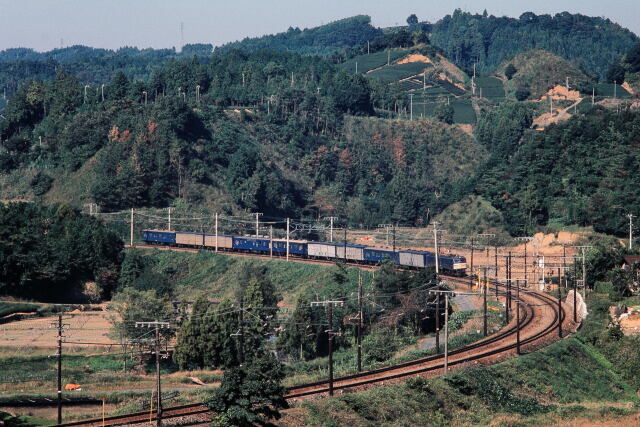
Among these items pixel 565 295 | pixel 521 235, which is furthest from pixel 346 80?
pixel 565 295

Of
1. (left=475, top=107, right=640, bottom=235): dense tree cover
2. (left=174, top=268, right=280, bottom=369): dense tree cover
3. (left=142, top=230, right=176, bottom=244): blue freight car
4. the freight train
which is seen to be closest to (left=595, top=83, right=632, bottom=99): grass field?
(left=475, top=107, right=640, bottom=235): dense tree cover

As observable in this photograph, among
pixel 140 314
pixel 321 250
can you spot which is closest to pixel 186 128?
pixel 321 250

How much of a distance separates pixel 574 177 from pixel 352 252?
114 ft

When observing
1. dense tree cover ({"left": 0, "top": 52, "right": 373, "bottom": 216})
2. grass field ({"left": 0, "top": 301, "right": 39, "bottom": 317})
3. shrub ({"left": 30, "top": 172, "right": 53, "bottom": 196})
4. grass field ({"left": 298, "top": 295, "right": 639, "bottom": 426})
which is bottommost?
grass field ({"left": 0, "top": 301, "right": 39, "bottom": 317})

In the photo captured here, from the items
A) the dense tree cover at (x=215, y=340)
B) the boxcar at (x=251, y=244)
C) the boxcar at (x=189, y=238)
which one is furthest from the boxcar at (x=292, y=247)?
the dense tree cover at (x=215, y=340)

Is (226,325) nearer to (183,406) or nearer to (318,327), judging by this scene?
(318,327)

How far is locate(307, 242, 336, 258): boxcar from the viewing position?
377ft

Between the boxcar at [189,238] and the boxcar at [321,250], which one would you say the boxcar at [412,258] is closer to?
the boxcar at [321,250]

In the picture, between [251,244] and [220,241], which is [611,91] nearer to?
[220,241]

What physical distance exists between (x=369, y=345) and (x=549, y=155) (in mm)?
75062

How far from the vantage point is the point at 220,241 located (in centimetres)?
12362

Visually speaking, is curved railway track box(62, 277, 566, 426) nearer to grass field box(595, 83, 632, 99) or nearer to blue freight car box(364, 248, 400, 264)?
blue freight car box(364, 248, 400, 264)

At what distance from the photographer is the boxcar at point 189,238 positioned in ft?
410

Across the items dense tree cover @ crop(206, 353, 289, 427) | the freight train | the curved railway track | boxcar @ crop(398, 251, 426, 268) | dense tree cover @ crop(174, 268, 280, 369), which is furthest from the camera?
boxcar @ crop(398, 251, 426, 268)
